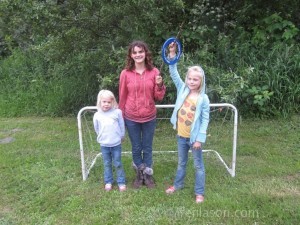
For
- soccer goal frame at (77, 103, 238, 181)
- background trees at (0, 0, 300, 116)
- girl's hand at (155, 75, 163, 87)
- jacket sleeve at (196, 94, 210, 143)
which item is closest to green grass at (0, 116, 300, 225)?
soccer goal frame at (77, 103, 238, 181)

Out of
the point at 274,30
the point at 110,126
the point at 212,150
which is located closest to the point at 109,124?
the point at 110,126

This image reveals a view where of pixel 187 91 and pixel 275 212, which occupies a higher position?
pixel 187 91

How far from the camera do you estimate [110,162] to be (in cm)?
414

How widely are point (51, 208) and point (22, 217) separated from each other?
27cm

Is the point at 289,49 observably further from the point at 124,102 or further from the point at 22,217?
the point at 22,217

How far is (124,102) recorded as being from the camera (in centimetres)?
405

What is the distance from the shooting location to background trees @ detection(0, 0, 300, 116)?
225 inches

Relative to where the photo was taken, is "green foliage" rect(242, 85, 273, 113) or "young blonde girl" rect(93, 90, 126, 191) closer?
"young blonde girl" rect(93, 90, 126, 191)

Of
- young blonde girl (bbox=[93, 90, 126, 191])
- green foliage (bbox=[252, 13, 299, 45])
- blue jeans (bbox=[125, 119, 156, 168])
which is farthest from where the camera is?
green foliage (bbox=[252, 13, 299, 45])

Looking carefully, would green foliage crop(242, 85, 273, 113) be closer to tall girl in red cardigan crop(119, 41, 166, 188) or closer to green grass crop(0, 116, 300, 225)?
green grass crop(0, 116, 300, 225)

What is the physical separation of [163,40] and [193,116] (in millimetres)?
2898

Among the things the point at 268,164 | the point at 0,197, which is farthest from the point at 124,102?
the point at 268,164

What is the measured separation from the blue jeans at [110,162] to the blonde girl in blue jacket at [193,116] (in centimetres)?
65

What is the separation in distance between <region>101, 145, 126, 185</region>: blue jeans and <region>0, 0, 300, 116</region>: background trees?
180 cm
